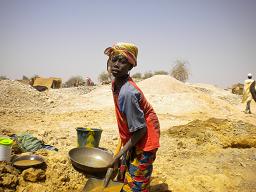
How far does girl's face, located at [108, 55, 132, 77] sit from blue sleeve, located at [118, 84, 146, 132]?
182 mm

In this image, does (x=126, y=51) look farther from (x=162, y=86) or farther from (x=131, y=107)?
(x=162, y=86)

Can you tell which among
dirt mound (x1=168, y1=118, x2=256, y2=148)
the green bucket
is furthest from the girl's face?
dirt mound (x1=168, y1=118, x2=256, y2=148)

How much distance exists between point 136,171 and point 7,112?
382 inches

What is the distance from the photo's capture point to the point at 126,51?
2549 mm

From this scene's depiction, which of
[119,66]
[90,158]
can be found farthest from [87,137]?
[119,66]

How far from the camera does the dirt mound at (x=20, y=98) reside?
13.0m

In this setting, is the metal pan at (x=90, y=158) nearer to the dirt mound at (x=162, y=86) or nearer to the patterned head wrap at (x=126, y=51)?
the patterned head wrap at (x=126, y=51)

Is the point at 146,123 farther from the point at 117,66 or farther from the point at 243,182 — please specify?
the point at 243,182

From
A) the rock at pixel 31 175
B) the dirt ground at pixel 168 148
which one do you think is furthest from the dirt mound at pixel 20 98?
the rock at pixel 31 175

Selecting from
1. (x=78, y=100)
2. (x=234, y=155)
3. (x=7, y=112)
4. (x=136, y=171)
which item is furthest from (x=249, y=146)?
(x=78, y=100)

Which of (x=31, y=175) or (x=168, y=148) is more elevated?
(x=31, y=175)

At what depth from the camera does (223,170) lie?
205 inches

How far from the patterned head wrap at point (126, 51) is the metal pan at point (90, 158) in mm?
1833

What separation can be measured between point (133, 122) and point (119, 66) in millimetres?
534
